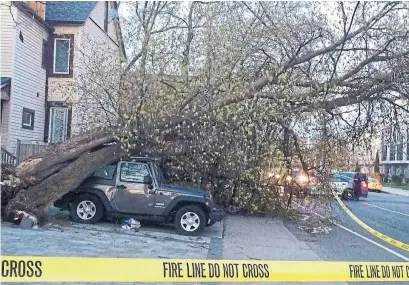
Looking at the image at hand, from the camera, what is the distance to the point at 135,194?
9484 millimetres

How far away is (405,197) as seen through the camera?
10.4 meters

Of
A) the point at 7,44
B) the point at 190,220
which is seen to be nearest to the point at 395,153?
the point at 190,220

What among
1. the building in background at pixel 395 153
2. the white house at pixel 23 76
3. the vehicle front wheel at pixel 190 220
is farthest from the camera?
the white house at pixel 23 76

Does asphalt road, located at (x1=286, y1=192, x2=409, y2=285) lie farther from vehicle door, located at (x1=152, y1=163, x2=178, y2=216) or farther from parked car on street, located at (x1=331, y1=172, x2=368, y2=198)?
vehicle door, located at (x1=152, y1=163, x2=178, y2=216)

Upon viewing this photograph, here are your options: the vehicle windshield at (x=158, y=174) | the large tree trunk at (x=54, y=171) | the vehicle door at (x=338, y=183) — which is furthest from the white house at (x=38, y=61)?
the vehicle door at (x=338, y=183)

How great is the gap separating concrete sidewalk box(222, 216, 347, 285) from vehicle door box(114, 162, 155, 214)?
1709 millimetres

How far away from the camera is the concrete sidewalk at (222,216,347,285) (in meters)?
7.93

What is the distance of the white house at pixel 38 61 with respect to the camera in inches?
615

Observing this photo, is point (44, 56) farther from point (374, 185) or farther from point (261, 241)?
point (374, 185)

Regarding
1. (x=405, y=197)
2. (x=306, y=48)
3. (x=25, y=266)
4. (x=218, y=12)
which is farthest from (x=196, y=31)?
(x=25, y=266)

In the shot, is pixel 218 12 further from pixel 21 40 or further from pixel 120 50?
pixel 21 40

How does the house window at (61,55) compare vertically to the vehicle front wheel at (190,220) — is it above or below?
above

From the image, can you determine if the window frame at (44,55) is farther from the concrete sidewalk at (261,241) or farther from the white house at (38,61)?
the concrete sidewalk at (261,241)

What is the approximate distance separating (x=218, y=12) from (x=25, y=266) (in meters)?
7.31
